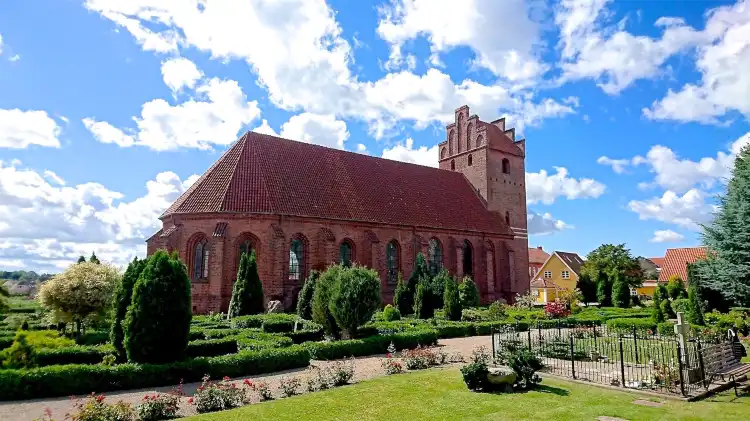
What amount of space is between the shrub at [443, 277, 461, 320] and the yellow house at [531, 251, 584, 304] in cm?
3309

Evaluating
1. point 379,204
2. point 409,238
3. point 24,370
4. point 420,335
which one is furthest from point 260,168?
point 24,370

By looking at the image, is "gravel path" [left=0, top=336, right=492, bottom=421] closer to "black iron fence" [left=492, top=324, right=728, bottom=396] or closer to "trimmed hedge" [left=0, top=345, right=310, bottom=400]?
"trimmed hedge" [left=0, top=345, right=310, bottom=400]

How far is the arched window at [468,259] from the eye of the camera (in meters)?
41.0

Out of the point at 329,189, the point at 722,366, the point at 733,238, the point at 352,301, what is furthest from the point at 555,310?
the point at 329,189

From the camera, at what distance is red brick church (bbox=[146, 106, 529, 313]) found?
2894 centimetres

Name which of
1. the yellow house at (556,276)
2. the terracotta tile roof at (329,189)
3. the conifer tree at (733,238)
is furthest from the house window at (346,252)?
the yellow house at (556,276)

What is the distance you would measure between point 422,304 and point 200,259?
565 inches

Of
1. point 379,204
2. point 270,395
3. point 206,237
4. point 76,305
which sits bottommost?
point 270,395

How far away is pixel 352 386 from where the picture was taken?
12.3m

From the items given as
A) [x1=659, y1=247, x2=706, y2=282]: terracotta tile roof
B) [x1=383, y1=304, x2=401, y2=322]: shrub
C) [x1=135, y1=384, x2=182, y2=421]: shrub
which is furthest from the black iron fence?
[x1=659, y1=247, x2=706, y2=282]: terracotta tile roof

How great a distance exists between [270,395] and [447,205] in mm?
31470

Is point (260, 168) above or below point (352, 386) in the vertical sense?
above

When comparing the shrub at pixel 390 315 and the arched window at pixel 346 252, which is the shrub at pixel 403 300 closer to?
the shrub at pixel 390 315

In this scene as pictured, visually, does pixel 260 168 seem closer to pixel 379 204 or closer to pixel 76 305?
pixel 379 204
